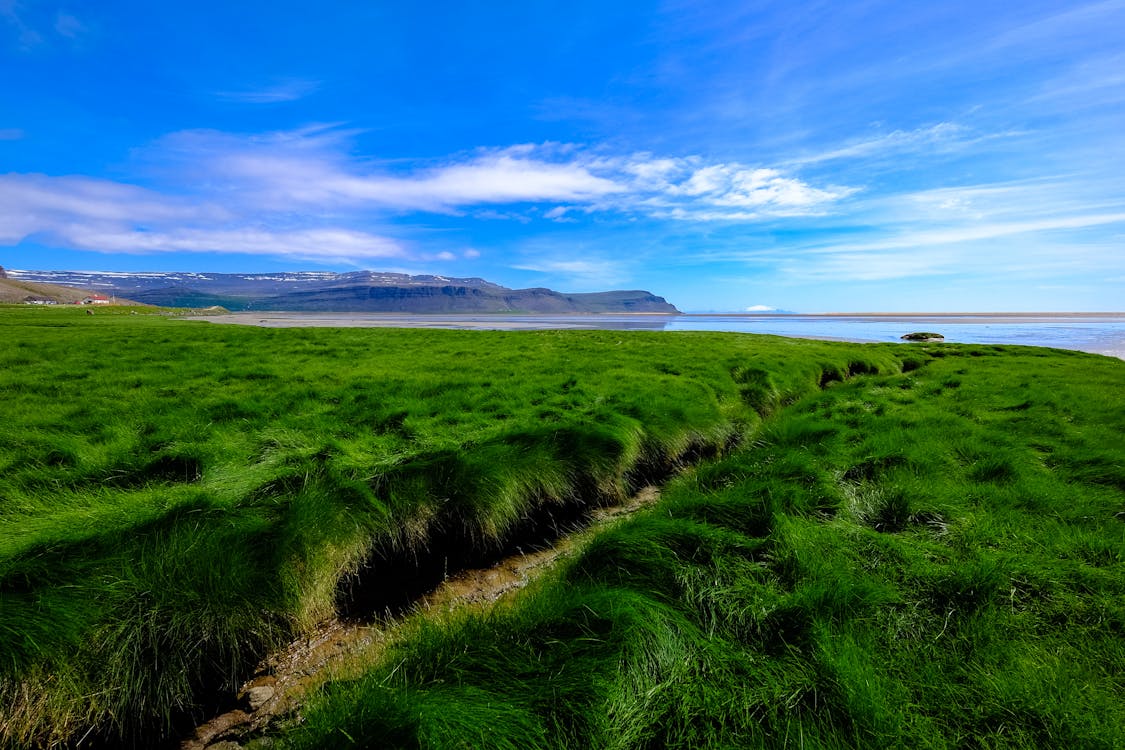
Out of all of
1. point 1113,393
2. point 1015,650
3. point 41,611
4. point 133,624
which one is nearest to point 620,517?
point 1015,650

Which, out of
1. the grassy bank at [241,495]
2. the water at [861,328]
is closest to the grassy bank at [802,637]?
the grassy bank at [241,495]

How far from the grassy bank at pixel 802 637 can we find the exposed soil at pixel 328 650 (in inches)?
25.1

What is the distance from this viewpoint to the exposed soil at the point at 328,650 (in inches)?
153

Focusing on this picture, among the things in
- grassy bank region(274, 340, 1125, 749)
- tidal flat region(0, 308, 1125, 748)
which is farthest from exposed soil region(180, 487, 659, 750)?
grassy bank region(274, 340, 1125, 749)

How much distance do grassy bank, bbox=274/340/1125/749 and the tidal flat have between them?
0.02m

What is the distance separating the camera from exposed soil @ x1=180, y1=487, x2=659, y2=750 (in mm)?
3887

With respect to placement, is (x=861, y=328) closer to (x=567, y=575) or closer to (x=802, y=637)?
(x=567, y=575)

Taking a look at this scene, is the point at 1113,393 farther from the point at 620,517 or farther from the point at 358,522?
the point at 358,522

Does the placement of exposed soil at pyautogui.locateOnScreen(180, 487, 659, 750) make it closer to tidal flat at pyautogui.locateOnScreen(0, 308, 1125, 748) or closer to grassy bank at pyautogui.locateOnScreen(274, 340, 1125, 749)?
tidal flat at pyautogui.locateOnScreen(0, 308, 1125, 748)

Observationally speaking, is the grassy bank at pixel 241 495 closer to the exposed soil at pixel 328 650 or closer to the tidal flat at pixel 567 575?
the tidal flat at pixel 567 575

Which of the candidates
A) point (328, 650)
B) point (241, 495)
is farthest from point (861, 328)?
point (241, 495)

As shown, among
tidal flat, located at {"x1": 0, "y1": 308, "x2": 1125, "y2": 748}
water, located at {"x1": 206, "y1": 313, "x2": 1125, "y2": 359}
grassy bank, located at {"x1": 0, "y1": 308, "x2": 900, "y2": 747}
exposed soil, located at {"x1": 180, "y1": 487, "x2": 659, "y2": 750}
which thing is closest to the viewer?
tidal flat, located at {"x1": 0, "y1": 308, "x2": 1125, "y2": 748}

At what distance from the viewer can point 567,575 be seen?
4.71m

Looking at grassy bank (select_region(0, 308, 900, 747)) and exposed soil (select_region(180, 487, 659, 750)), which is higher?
grassy bank (select_region(0, 308, 900, 747))
